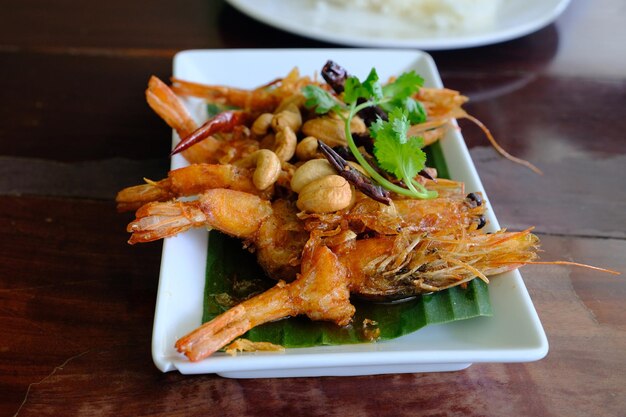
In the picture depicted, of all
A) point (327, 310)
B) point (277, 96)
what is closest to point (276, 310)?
point (327, 310)

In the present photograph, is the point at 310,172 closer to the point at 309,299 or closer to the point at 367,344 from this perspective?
the point at 309,299

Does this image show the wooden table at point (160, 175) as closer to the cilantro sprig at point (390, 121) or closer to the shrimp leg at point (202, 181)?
the shrimp leg at point (202, 181)

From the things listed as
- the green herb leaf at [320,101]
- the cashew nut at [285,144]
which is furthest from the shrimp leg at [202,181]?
the green herb leaf at [320,101]

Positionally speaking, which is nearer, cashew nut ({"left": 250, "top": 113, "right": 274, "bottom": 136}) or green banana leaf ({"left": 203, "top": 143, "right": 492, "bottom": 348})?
green banana leaf ({"left": 203, "top": 143, "right": 492, "bottom": 348})

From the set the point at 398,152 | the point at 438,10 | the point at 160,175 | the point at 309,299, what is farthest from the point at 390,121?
the point at 438,10

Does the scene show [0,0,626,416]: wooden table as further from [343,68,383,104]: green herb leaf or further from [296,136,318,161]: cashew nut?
[343,68,383,104]: green herb leaf

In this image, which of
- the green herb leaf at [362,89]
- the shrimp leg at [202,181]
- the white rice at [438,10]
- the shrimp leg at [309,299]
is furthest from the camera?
the white rice at [438,10]

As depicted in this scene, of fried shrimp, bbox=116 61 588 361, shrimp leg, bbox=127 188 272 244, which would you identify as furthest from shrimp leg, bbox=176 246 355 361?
shrimp leg, bbox=127 188 272 244
